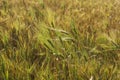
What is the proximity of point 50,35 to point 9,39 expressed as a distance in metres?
0.23

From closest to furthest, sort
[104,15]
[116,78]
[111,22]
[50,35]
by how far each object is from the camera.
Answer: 1. [116,78]
2. [50,35]
3. [111,22]
4. [104,15]

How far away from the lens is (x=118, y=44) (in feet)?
4.51

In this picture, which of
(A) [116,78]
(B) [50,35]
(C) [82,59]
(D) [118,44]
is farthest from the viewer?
(B) [50,35]

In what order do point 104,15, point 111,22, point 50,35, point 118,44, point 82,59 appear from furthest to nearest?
point 104,15 < point 111,22 < point 50,35 < point 118,44 < point 82,59

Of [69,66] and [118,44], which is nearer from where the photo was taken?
[69,66]

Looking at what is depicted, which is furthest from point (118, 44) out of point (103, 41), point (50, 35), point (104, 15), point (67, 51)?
point (104, 15)

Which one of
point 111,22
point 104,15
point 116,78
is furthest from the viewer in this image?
point 104,15

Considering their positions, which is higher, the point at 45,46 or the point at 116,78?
the point at 45,46

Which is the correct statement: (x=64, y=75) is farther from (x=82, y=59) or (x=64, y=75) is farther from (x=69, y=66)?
(x=82, y=59)

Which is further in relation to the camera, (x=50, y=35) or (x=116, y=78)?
(x=50, y=35)

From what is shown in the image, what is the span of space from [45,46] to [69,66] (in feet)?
0.75

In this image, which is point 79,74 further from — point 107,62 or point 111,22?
point 111,22

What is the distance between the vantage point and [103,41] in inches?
59.2

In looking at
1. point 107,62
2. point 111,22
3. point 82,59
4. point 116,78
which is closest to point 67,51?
point 82,59
